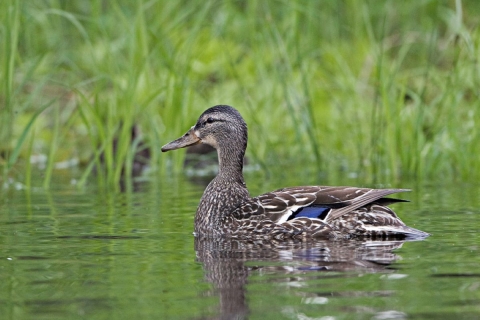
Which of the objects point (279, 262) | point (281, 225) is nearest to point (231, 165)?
point (281, 225)

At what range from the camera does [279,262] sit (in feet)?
16.3

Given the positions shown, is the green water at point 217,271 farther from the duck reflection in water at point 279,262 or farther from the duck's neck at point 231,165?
the duck's neck at point 231,165

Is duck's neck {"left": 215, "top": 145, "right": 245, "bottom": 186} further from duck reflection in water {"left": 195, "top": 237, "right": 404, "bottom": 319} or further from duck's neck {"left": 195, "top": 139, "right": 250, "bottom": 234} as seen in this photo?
duck reflection in water {"left": 195, "top": 237, "right": 404, "bottom": 319}

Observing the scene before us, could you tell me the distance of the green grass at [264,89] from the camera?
8523 mm

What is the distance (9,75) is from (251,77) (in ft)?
18.8

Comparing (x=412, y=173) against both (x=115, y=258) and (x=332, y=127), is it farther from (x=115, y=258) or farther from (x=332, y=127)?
(x=115, y=258)

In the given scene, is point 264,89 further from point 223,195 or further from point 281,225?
point 281,225

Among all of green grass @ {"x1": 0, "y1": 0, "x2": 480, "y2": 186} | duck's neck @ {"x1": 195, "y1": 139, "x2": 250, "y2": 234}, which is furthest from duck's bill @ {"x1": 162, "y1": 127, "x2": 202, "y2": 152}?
green grass @ {"x1": 0, "y1": 0, "x2": 480, "y2": 186}

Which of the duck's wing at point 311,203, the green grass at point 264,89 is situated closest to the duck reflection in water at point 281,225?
the duck's wing at point 311,203

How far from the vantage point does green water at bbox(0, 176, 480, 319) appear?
3.77m

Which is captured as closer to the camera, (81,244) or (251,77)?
(81,244)

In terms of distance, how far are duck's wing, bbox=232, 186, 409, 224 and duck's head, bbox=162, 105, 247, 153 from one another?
840 mm

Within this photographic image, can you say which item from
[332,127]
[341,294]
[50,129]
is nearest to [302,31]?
[332,127]

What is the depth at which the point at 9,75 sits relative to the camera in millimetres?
7648
